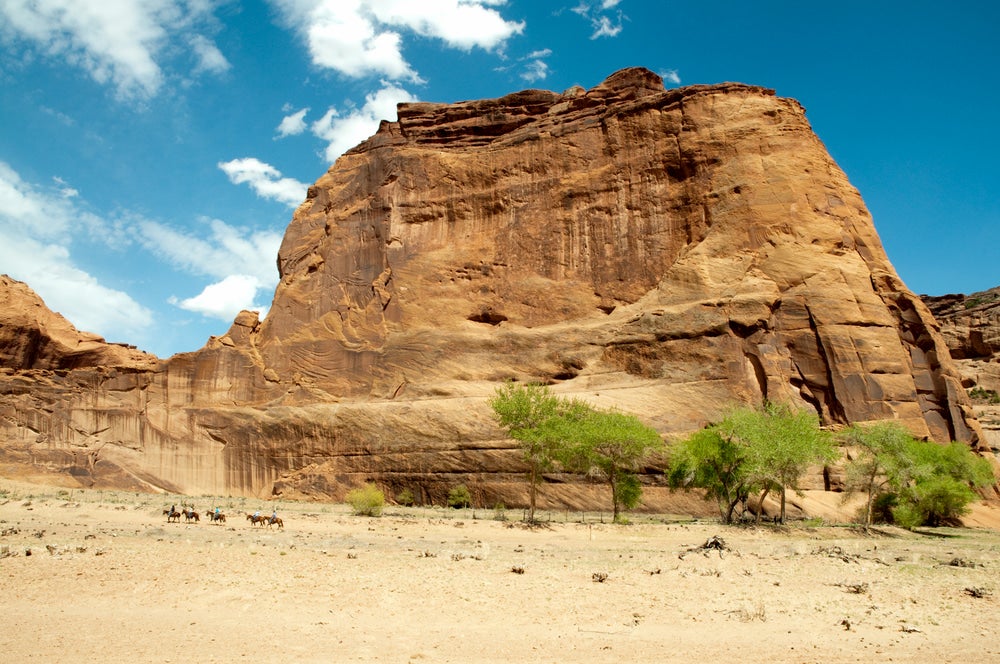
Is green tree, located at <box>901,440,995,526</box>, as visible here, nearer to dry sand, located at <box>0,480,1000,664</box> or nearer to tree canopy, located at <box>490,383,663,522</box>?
dry sand, located at <box>0,480,1000,664</box>

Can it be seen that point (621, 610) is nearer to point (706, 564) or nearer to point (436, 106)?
point (706, 564)

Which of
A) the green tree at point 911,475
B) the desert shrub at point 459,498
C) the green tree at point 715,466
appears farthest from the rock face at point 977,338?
the desert shrub at point 459,498

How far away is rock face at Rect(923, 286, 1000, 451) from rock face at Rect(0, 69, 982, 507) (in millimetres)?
28846

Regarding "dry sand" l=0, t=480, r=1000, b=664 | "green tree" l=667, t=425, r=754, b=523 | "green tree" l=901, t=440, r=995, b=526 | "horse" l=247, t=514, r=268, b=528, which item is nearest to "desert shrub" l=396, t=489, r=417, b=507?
"green tree" l=667, t=425, r=754, b=523

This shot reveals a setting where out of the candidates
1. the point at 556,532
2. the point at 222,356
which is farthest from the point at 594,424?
the point at 222,356

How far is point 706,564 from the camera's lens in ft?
58.9

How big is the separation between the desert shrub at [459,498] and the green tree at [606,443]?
22.5ft

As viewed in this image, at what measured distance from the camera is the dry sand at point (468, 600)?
10.6m

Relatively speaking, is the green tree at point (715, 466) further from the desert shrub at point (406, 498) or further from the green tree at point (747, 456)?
the desert shrub at point (406, 498)

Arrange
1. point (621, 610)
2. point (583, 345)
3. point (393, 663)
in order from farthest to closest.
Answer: point (583, 345) → point (621, 610) → point (393, 663)

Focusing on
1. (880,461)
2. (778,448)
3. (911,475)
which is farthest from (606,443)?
(911,475)

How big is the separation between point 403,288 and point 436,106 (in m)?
15.8

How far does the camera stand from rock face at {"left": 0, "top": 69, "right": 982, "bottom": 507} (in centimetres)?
4009

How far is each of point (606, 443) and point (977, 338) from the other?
209 ft
